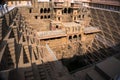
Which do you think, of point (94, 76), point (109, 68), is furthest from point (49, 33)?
point (109, 68)

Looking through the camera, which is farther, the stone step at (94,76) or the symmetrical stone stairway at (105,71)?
the stone step at (94,76)

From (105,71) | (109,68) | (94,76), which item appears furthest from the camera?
(109,68)

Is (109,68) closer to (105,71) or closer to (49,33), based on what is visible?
(105,71)

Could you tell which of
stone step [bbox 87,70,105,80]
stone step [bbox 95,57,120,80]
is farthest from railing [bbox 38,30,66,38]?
stone step [bbox 87,70,105,80]

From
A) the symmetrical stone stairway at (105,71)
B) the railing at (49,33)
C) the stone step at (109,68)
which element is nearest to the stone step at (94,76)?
the symmetrical stone stairway at (105,71)

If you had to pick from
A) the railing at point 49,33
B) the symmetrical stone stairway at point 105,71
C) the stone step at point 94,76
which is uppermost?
the railing at point 49,33

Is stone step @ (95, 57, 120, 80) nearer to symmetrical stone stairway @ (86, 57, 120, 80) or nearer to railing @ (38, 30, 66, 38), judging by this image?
symmetrical stone stairway @ (86, 57, 120, 80)

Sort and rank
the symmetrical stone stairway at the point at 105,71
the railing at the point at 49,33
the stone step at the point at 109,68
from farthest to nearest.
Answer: the railing at the point at 49,33
the symmetrical stone stairway at the point at 105,71
the stone step at the point at 109,68

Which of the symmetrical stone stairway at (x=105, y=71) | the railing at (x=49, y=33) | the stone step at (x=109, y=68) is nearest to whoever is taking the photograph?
the stone step at (x=109, y=68)

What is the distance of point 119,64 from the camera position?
47.1 feet

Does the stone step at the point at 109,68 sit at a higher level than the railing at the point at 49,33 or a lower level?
lower

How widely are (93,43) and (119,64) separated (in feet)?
38.6

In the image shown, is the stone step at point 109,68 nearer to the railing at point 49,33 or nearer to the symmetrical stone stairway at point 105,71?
the symmetrical stone stairway at point 105,71

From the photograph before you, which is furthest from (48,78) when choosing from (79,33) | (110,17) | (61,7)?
(61,7)
